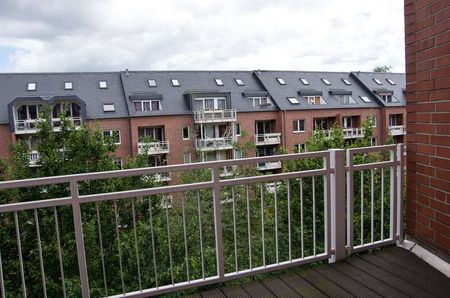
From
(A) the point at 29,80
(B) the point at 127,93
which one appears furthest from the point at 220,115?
(A) the point at 29,80

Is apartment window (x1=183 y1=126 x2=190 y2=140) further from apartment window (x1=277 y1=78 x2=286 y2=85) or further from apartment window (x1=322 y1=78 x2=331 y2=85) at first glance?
apartment window (x1=322 y1=78 x2=331 y2=85)

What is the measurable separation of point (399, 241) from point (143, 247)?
20.1 feet

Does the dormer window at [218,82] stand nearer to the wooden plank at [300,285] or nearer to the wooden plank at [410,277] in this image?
the wooden plank at [410,277]

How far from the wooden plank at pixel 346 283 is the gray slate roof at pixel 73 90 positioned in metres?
19.8

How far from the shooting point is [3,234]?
7.32 m

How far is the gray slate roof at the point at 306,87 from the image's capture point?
25.0m

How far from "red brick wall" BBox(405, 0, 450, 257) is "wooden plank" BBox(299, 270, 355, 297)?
0.94 m

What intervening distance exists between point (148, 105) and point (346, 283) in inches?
814

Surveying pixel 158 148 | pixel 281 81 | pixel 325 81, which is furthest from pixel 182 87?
pixel 325 81

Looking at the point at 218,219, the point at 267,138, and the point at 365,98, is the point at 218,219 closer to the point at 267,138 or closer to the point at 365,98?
the point at 267,138

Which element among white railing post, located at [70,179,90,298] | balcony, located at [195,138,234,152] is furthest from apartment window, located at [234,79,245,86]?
white railing post, located at [70,179,90,298]

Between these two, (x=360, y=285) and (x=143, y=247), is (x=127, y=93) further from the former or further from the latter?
(x=360, y=285)

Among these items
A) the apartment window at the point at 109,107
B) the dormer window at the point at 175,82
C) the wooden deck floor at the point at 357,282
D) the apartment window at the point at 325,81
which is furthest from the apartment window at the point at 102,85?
the wooden deck floor at the point at 357,282

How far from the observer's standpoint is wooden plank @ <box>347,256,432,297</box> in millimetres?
2271
